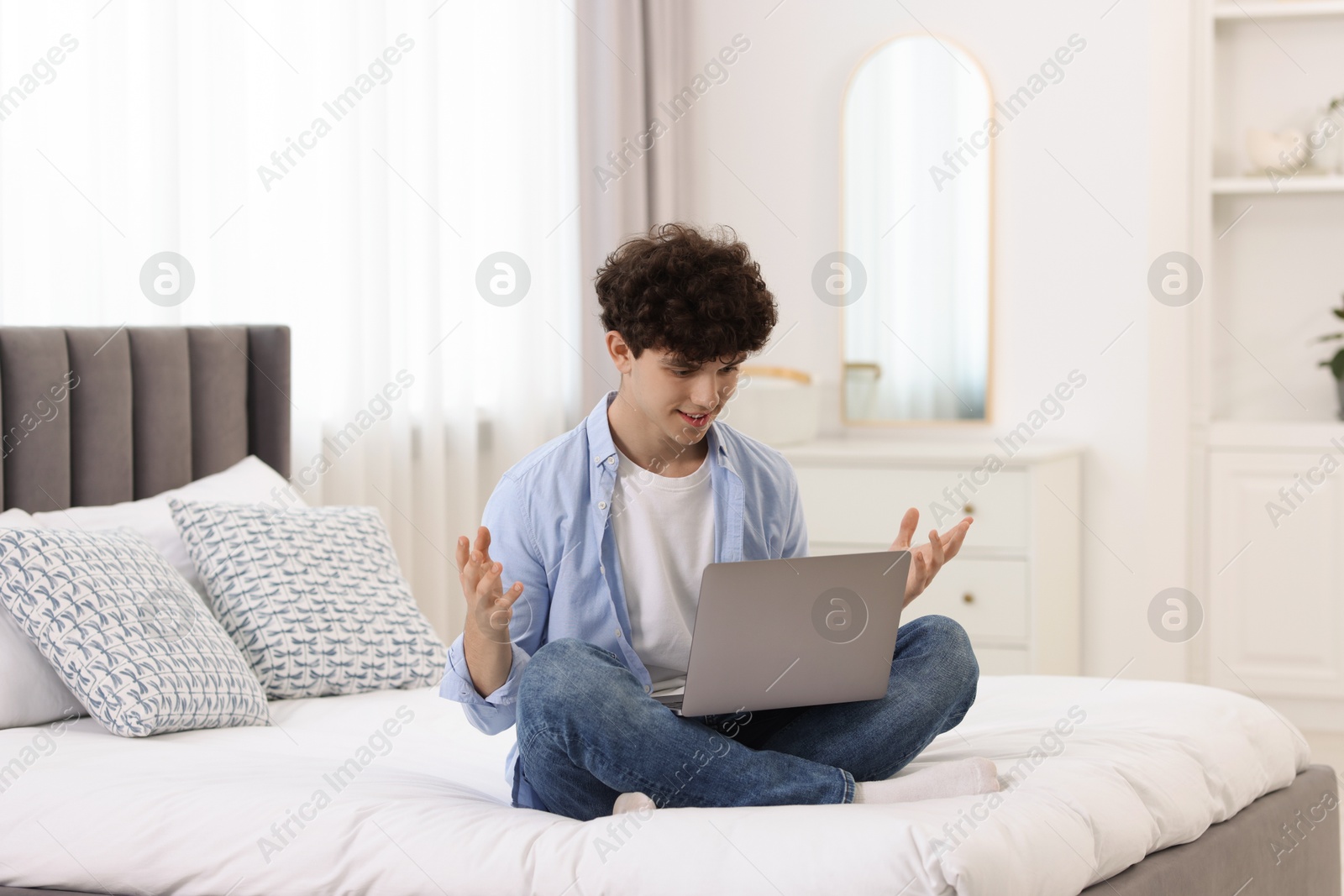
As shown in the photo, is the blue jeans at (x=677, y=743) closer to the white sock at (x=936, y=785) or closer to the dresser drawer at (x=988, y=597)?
the white sock at (x=936, y=785)

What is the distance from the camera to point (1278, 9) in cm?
348

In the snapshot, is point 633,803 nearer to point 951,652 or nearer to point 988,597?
point 951,652

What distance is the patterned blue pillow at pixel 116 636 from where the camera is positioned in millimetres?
1756

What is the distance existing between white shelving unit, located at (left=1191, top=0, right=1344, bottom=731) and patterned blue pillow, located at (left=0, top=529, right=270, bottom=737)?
8.71 feet

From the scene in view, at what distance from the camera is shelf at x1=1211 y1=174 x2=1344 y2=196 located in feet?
11.3

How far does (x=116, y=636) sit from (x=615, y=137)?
2.06 metres

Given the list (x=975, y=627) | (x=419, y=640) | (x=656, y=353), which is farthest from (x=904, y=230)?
(x=656, y=353)

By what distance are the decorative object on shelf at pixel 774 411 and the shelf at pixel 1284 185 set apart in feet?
3.97

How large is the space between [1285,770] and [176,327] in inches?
75.8

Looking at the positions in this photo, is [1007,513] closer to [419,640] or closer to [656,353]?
[419,640]
